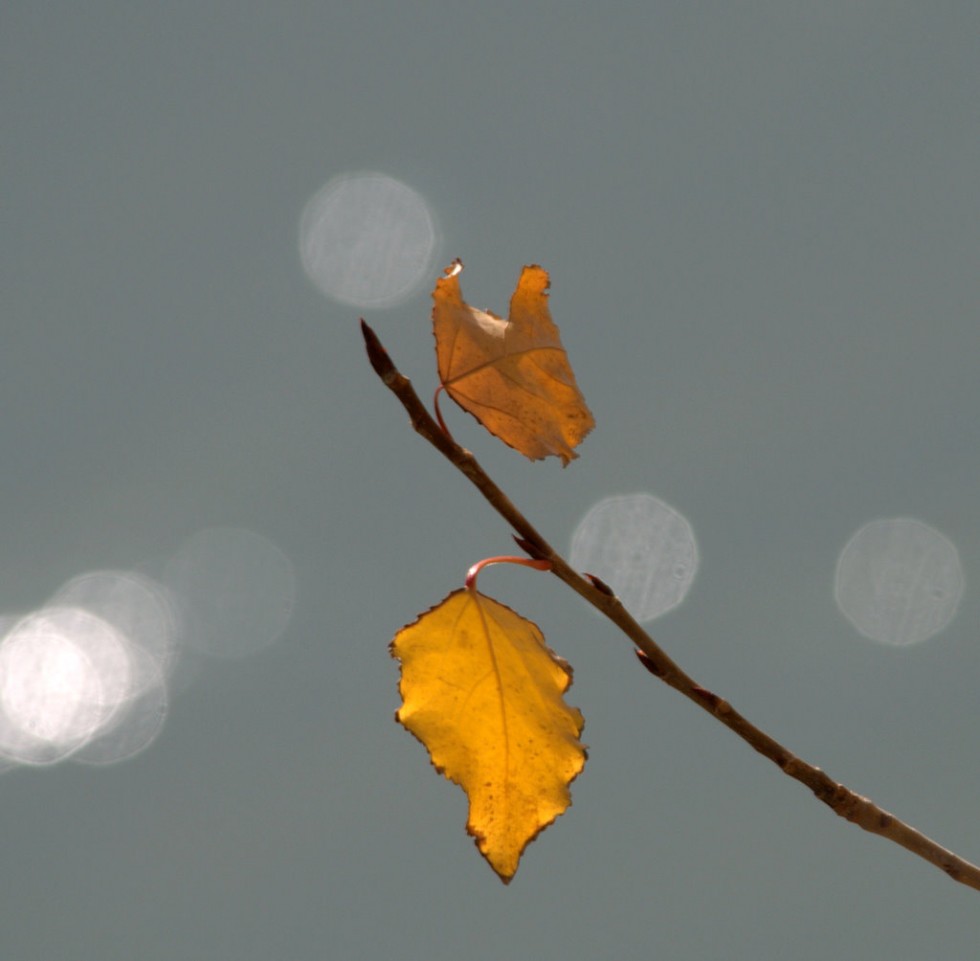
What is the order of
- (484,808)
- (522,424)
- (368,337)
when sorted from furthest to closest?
(522,424) → (484,808) → (368,337)

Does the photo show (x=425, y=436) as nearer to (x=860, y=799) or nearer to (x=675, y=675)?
(x=675, y=675)

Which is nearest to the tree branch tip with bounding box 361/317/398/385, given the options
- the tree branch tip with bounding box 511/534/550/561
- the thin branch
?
the thin branch

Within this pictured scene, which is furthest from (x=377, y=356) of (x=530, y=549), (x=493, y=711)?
(x=493, y=711)

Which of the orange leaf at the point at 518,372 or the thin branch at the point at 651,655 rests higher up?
the orange leaf at the point at 518,372

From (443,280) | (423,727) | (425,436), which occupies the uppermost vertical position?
(443,280)

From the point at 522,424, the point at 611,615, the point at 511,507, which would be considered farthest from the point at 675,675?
the point at 522,424

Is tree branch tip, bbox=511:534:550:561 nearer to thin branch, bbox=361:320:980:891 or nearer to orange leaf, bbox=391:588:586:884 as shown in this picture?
thin branch, bbox=361:320:980:891

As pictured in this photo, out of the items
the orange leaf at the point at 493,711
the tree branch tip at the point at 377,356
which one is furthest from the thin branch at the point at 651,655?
the orange leaf at the point at 493,711

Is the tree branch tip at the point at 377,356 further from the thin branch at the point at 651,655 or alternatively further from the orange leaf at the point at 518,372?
the orange leaf at the point at 518,372
